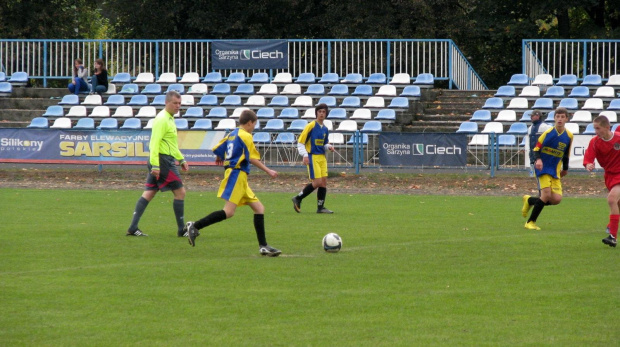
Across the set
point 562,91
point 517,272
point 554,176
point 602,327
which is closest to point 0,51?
point 562,91

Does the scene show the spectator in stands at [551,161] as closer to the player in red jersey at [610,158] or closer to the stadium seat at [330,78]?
the player in red jersey at [610,158]

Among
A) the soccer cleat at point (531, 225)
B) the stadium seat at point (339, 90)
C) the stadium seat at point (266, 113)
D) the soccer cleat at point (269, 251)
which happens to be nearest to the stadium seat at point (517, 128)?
the stadium seat at point (339, 90)

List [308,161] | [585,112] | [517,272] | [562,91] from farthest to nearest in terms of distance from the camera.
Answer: [562,91], [585,112], [308,161], [517,272]

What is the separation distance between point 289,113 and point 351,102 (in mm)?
2023

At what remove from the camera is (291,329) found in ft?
22.6

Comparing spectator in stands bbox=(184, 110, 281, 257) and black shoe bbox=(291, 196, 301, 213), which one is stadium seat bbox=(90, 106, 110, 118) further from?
spectator in stands bbox=(184, 110, 281, 257)

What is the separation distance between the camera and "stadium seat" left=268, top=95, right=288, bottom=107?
1165 inches

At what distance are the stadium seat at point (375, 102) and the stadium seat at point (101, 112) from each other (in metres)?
8.23

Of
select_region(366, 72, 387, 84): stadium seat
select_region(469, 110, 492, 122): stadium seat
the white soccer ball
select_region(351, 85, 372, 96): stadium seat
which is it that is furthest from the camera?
select_region(366, 72, 387, 84): stadium seat

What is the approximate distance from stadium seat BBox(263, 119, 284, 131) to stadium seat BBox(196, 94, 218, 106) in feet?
9.60

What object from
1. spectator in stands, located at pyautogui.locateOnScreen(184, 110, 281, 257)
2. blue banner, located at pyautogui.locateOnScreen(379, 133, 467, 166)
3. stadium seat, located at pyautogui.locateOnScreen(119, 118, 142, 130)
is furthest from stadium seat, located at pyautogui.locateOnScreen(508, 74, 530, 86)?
Answer: spectator in stands, located at pyautogui.locateOnScreen(184, 110, 281, 257)

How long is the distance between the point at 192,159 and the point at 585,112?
11.0 m

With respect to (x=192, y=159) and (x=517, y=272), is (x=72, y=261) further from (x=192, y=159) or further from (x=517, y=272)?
(x=192, y=159)

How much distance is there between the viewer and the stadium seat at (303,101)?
96.0 ft
